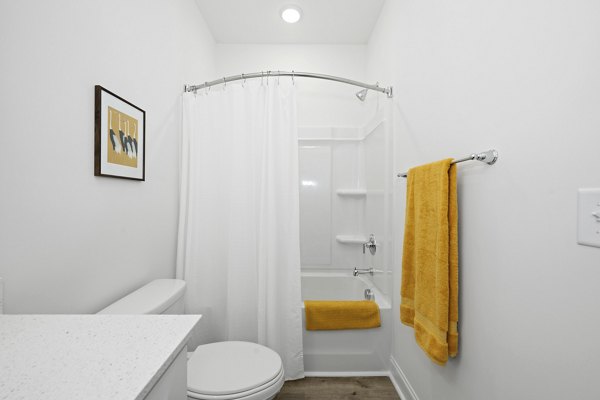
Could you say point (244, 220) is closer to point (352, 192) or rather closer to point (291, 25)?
point (352, 192)

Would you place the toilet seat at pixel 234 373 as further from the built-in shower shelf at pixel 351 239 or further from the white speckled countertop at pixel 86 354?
the built-in shower shelf at pixel 351 239

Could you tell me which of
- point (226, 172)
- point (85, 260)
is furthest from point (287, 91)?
point (85, 260)

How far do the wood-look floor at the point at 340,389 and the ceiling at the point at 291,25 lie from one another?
2591 mm

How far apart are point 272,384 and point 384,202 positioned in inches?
53.7

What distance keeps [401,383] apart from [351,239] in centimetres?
119

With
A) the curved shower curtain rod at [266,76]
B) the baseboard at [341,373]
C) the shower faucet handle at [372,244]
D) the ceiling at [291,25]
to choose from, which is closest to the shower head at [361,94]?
the curved shower curtain rod at [266,76]

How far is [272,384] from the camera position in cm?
123

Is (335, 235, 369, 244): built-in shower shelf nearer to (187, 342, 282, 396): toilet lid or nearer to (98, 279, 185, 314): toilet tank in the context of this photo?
(187, 342, 282, 396): toilet lid

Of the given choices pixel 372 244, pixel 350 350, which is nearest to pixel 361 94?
pixel 372 244

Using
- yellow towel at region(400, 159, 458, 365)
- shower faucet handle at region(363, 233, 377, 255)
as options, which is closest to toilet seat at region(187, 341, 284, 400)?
yellow towel at region(400, 159, 458, 365)

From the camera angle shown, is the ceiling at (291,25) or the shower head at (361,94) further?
the shower head at (361,94)

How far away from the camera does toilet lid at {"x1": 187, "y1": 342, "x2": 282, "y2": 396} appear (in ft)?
3.84

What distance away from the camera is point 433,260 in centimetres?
123

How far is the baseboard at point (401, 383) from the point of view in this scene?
65.3 inches
